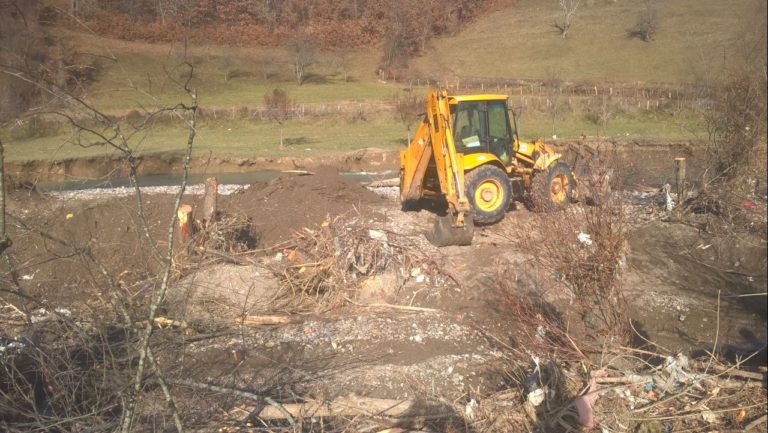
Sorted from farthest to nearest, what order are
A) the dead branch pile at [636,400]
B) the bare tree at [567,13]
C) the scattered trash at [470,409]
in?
the bare tree at [567,13] → the scattered trash at [470,409] → the dead branch pile at [636,400]

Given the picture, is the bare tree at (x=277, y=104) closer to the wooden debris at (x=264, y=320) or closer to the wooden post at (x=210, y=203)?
the wooden post at (x=210, y=203)

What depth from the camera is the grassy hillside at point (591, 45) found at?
38.7ft

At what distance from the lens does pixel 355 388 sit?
6.18m

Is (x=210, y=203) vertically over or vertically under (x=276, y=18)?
under

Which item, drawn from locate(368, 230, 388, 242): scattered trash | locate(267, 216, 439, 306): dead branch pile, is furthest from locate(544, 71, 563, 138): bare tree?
locate(267, 216, 439, 306): dead branch pile

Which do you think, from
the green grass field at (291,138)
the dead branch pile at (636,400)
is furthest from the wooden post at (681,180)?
the green grass field at (291,138)

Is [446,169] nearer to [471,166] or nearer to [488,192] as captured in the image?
[471,166]

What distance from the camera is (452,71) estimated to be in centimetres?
2261

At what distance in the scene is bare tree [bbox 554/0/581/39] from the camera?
15.0 metres

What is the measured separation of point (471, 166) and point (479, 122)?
3.88 feet

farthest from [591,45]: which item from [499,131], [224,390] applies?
[224,390]

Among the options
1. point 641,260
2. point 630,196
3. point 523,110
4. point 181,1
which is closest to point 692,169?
point 630,196

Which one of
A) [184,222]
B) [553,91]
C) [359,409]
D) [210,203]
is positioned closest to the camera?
[359,409]

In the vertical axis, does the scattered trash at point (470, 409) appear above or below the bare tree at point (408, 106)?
below
